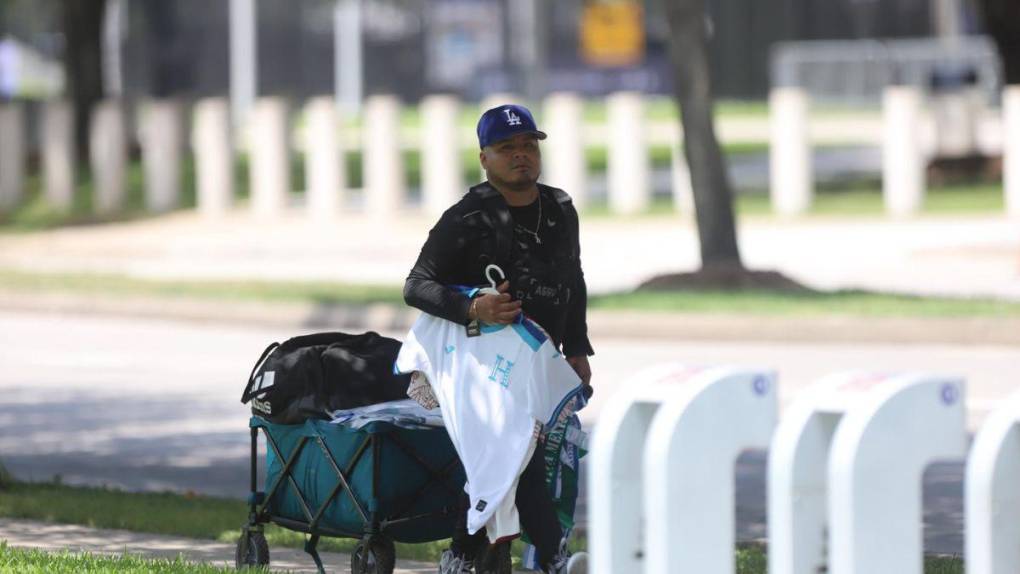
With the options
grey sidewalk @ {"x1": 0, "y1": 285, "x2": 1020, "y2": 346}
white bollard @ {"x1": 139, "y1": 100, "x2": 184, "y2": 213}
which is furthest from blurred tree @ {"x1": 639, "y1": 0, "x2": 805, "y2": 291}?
white bollard @ {"x1": 139, "y1": 100, "x2": 184, "y2": 213}

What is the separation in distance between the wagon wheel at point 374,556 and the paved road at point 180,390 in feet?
7.12

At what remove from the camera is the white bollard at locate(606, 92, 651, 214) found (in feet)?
84.5

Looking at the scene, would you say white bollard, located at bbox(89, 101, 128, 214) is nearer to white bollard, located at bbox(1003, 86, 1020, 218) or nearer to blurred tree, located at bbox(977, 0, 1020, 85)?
blurred tree, located at bbox(977, 0, 1020, 85)

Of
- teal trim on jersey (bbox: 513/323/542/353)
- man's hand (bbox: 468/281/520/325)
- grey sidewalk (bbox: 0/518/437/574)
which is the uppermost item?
man's hand (bbox: 468/281/520/325)

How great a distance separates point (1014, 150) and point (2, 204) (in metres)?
12.8

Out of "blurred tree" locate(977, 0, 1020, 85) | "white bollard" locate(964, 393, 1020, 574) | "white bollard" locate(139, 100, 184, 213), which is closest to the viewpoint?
"white bollard" locate(964, 393, 1020, 574)

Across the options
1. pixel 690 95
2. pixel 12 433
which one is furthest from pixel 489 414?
pixel 690 95

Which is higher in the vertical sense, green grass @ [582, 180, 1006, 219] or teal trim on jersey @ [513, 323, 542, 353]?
green grass @ [582, 180, 1006, 219]

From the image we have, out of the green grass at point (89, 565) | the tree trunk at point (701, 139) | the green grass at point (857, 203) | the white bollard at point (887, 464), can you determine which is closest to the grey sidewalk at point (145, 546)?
the green grass at point (89, 565)

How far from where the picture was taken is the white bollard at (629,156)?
84.5 feet

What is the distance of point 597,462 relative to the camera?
16.6 feet

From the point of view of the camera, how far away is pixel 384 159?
1058 inches

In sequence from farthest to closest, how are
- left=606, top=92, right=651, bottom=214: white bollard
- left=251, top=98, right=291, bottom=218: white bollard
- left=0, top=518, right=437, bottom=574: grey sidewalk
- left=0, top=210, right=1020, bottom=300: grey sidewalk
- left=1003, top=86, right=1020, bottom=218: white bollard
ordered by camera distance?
left=251, top=98, right=291, bottom=218: white bollard
left=606, top=92, right=651, bottom=214: white bollard
left=1003, top=86, right=1020, bottom=218: white bollard
left=0, top=210, right=1020, bottom=300: grey sidewalk
left=0, top=518, right=437, bottom=574: grey sidewalk

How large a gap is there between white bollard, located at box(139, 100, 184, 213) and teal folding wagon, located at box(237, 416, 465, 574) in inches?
832
